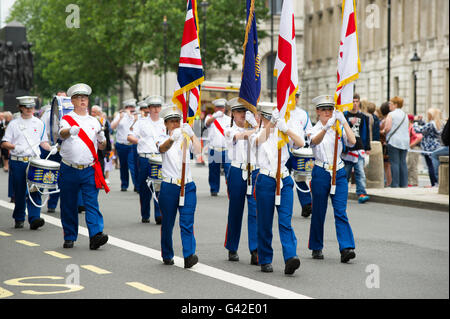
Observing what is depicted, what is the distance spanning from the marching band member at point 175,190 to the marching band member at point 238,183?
46cm

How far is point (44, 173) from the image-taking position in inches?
532

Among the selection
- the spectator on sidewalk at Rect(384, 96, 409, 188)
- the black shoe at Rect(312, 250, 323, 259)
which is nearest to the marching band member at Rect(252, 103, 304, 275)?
the black shoe at Rect(312, 250, 323, 259)

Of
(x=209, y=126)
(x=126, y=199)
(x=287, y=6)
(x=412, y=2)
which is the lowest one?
(x=126, y=199)

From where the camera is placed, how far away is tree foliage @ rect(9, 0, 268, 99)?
5553 centimetres

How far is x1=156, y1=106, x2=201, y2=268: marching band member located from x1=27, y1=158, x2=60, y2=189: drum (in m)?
3.38

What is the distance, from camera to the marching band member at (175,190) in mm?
10203

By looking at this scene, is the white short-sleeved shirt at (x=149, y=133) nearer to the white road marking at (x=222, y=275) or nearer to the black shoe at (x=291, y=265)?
the white road marking at (x=222, y=275)

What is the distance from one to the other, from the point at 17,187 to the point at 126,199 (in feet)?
16.6

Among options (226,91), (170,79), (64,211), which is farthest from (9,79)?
(170,79)

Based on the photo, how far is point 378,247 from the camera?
12.0 meters

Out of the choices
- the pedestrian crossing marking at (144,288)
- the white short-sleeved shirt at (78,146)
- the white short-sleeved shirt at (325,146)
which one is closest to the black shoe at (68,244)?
the white short-sleeved shirt at (78,146)

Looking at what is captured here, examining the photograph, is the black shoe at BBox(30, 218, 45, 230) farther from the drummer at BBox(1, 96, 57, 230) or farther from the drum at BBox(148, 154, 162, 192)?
the drum at BBox(148, 154, 162, 192)
